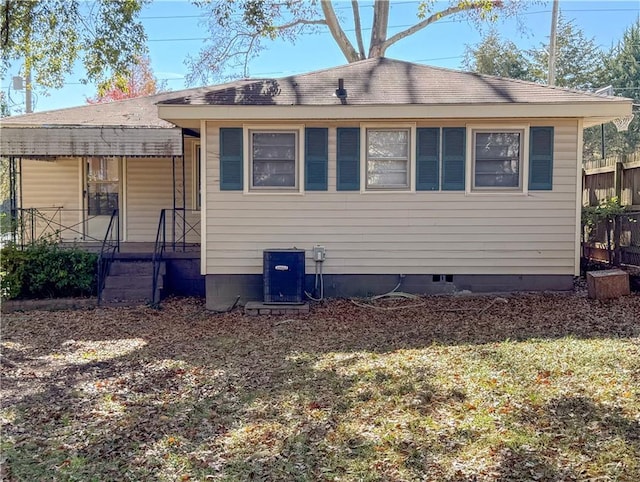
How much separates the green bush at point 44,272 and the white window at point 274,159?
120 inches

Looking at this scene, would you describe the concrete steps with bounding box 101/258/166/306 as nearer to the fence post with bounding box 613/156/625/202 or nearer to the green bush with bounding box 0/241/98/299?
the green bush with bounding box 0/241/98/299

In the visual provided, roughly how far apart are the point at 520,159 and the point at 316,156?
2987mm

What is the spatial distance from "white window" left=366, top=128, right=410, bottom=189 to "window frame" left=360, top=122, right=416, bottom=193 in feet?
0.05

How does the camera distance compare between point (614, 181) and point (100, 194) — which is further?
point (100, 194)

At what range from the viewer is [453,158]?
Result: 25.1 feet

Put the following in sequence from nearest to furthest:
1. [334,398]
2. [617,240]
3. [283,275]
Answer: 1. [334,398]
2. [283,275]
3. [617,240]

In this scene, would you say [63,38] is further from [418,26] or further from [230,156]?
[418,26]

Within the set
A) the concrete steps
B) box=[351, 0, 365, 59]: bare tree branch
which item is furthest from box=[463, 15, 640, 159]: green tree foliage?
the concrete steps

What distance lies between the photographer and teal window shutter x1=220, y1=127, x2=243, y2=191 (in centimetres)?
761

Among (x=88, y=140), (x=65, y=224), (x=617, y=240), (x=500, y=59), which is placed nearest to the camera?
(x=617, y=240)

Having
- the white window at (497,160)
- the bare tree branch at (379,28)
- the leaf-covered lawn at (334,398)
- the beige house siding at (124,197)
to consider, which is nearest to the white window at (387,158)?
the white window at (497,160)

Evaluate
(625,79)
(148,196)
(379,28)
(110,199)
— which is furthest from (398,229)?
(625,79)

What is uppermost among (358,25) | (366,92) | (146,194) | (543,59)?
(543,59)

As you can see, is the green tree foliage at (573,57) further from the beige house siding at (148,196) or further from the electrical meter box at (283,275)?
the electrical meter box at (283,275)
